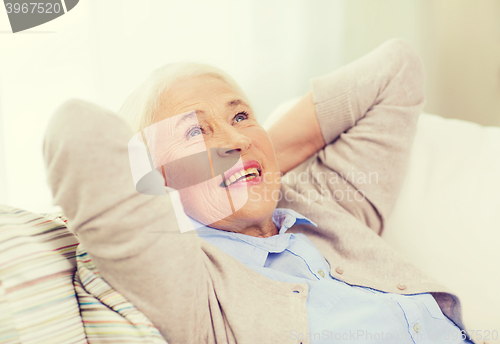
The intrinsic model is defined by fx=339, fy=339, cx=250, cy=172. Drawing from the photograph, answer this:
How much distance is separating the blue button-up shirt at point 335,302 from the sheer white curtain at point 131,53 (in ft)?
1.71

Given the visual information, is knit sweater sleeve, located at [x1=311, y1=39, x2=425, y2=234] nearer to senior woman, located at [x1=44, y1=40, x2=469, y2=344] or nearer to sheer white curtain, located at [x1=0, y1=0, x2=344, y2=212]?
senior woman, located at [x1=44, y1=40, x2=469, y2=344]

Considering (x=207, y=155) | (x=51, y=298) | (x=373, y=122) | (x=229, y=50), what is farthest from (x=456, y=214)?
(x=229, y=50)

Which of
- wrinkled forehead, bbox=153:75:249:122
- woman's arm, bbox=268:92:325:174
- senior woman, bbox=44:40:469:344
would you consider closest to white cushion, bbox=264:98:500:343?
senior woman, bbox=44:40:469:344

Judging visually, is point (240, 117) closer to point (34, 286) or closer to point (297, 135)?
point (297, 135)

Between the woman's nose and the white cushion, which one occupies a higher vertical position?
the woman's nose

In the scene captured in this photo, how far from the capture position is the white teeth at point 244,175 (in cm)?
80

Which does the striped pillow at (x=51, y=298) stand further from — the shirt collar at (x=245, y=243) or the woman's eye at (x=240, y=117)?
the woman's eye at (x=240, y=117)

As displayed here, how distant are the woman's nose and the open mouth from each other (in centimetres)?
5

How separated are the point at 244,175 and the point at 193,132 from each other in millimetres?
157

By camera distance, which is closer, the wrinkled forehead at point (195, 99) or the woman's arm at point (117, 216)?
the woman's arm at point (117, 216)

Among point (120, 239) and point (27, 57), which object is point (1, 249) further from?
point (27, 57)

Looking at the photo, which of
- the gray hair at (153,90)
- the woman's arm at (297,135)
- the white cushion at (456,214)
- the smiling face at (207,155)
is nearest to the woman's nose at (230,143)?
the smiling face at (207,155)

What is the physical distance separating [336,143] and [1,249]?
878 mm

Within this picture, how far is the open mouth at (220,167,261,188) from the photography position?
2.60 feet
